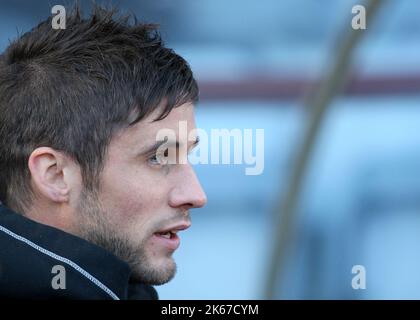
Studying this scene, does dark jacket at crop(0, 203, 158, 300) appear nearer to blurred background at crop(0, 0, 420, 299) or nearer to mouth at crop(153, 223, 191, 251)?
mouth at crop(153, 223, 191, 251)

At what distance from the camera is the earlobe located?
1263mm

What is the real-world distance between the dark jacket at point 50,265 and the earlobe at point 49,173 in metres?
0.06

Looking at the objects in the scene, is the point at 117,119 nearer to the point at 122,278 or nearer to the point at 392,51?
the point at 122,278

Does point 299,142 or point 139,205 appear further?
point 299,142

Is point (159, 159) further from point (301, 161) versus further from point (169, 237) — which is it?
point (301, 161)

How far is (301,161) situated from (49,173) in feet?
5.11

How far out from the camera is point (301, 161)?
2750mm

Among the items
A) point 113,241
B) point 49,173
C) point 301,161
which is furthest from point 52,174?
point 301,161

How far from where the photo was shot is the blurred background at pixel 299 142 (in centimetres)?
319

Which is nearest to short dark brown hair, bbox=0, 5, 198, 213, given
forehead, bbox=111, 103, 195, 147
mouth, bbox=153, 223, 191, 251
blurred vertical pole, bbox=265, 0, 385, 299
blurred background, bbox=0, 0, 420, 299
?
forehead, bbox=111, 103, 195, 147

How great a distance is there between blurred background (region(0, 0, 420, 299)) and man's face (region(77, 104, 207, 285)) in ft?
5.30

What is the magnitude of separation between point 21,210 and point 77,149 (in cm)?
11

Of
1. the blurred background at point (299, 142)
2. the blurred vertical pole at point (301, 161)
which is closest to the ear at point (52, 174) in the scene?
the blurred vertical pole at point (301, 161)

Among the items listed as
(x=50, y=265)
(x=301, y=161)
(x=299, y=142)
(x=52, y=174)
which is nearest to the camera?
(x=50, y=265)
